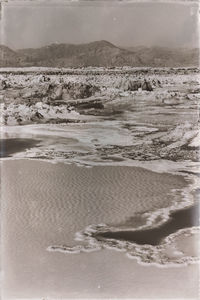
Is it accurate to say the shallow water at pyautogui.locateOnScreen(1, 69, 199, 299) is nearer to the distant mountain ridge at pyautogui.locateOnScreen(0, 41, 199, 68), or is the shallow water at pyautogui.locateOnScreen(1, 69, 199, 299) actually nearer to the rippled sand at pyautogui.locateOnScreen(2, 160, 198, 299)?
the rippled sand at pyautogui.locateOnScreen(2, 160, 198, 299)

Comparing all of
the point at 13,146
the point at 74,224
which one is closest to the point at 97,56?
the point at 13,146

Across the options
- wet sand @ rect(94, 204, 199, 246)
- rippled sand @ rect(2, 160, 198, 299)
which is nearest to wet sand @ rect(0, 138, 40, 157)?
rippled sand @ rect(2, 160, 198, 299)

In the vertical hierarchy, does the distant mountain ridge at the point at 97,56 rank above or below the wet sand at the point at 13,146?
above

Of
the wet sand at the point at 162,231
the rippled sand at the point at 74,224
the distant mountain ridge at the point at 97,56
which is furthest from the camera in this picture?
the distant mountain ridge at the point at 97,56

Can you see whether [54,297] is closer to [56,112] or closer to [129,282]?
[129,282]

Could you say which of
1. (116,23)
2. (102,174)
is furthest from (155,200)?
(116,23)

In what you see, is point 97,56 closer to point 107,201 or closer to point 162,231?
point 107,201

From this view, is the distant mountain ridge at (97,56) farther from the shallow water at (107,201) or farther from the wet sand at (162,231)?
the wet sand at (162,231)

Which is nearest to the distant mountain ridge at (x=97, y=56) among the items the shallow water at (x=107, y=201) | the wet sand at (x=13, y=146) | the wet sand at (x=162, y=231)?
the shallow water at (x=107, y=201)
